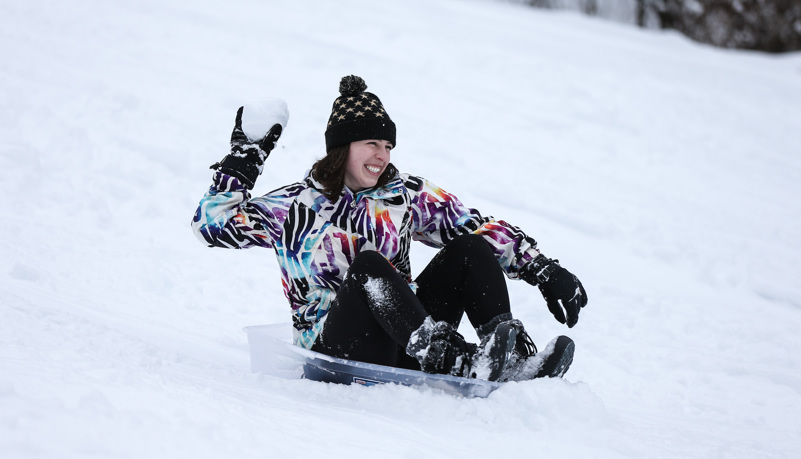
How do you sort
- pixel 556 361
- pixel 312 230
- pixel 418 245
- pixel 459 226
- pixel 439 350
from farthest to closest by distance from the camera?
1. pixel 418 245
2. pixel 459 226
3. pixel 312 230
4. pixel 556 361
5. pixel 439 350

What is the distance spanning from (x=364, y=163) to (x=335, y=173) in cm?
10

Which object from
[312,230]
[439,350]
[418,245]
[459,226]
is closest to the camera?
[439,350]

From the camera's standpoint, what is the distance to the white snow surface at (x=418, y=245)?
6.58 feet

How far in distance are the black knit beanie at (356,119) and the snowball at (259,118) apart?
0.19 metres

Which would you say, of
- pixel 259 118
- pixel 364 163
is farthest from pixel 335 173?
pixel 259 118

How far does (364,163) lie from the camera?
256cm

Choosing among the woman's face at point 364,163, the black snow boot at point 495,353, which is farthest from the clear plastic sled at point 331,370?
the woman's face at point 364,163

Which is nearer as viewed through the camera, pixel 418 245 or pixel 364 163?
pixel 364 163

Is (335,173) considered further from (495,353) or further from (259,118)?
(495,353)

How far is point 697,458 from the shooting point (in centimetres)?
214

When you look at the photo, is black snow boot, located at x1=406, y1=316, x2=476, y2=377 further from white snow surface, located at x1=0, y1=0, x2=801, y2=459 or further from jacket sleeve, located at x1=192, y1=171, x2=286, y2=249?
jacket sleeve, located at x1=192, y1=171, x2=286, y2=249

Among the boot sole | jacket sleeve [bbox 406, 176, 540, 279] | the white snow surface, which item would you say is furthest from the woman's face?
the boot sole

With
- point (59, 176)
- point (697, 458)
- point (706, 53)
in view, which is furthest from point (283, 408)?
point (706, 53)

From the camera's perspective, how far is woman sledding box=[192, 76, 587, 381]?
2.36m
